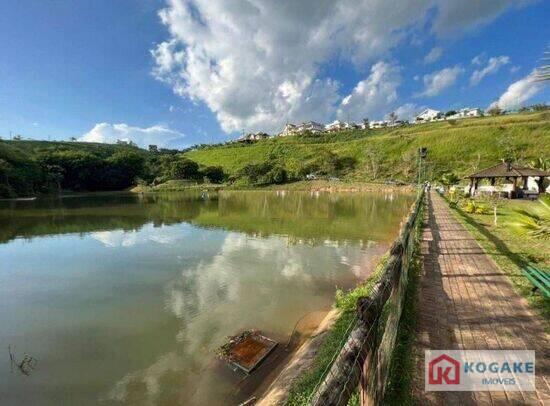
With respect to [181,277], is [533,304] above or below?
above

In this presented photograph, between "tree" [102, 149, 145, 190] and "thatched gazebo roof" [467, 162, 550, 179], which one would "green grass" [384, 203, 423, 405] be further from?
"tree" [102, 149, 145, 190]

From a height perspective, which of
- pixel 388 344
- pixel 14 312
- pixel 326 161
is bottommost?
pixel 14 312

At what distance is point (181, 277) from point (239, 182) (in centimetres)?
6085

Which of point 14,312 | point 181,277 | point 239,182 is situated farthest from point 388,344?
point 239,182

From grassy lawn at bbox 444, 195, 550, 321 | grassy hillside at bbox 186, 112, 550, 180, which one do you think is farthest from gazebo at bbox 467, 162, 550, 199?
grassy hillside at bbox 186, 112, 550, 180

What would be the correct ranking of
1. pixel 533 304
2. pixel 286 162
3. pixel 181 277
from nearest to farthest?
1. pixel 533 304
2. pixel 181 277
3. pixel 286 162

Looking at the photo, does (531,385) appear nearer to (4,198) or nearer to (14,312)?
(14,312)

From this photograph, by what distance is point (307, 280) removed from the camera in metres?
10.7

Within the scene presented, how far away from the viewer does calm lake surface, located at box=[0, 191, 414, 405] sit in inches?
227

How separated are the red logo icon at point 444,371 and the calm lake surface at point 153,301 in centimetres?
313

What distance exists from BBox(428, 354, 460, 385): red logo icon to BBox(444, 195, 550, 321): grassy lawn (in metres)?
1.93

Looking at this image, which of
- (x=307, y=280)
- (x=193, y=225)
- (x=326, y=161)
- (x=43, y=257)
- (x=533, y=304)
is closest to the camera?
(x=533, y=304)

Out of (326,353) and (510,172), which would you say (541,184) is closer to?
(510,172)

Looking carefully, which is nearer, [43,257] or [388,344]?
[388,344]
